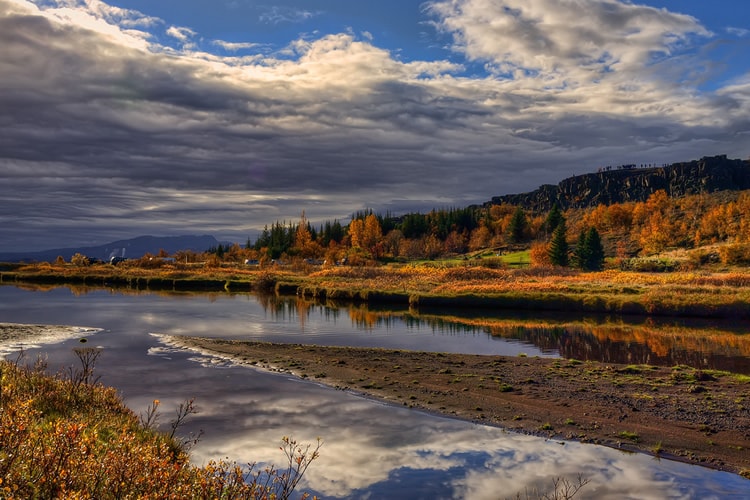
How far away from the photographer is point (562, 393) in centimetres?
2138

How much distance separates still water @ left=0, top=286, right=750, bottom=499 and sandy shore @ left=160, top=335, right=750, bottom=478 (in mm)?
1118

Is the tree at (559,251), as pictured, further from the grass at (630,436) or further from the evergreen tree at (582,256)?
the grass at (630,436)

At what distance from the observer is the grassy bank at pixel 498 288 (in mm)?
Answer: 53188

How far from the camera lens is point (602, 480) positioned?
44.6ft

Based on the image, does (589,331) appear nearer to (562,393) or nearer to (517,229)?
(562,393)

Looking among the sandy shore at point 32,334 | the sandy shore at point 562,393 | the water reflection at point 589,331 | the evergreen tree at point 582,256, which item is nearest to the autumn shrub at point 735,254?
the evergreen tree at point 582,256

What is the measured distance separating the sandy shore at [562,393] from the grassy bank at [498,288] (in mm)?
30261

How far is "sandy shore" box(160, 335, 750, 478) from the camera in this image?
1652cm

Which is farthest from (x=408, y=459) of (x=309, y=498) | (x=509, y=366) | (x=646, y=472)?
(x=509, y=366)

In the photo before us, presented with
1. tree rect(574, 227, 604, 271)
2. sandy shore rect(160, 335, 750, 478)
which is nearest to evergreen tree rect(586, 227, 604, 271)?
tree rect(574, 227, 604, 271)

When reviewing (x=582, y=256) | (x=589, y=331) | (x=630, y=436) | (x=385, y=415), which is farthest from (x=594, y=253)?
(x=385, y=415)

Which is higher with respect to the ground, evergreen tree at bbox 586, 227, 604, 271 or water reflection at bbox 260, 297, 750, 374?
evergreen tree at bbox 586, 227, 604, 271

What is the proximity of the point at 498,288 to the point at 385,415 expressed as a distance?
48179 mm

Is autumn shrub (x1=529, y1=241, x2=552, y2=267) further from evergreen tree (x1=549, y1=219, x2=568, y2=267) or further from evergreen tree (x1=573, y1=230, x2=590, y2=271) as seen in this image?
evergreen tree (x1=573, y1=230, x2=590, y2=271)
